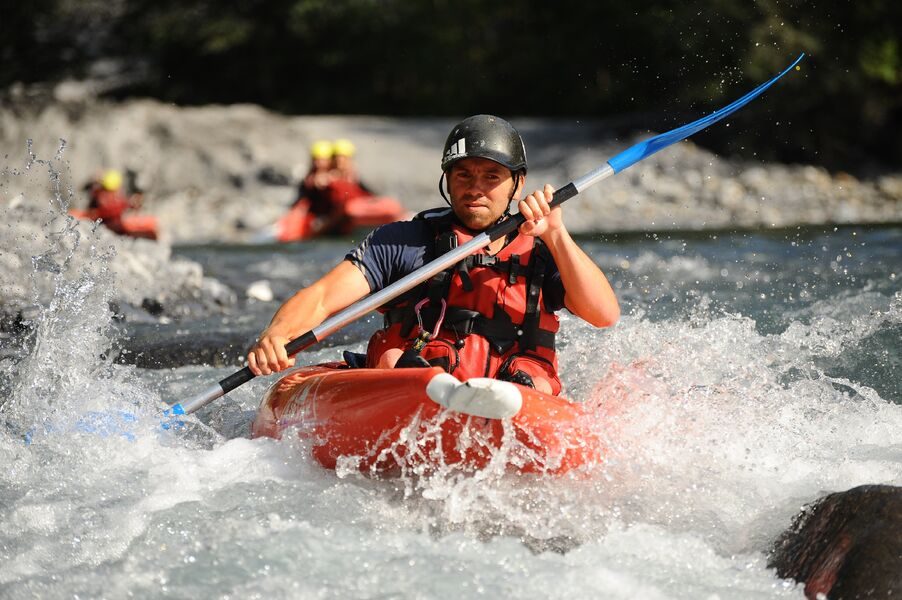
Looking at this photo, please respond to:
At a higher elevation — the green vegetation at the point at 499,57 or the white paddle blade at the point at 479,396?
the green vegetation at the point at 499,57

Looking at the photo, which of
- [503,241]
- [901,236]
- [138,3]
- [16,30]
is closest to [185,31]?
[138,3]

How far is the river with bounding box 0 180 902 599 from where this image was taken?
119 inches

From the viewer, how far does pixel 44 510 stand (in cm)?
342

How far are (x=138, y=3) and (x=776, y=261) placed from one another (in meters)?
16.1

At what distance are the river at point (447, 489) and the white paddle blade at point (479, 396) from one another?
370mm

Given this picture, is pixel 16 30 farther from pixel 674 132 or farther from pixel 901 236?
pixel 674 132

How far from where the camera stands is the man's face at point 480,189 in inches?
154

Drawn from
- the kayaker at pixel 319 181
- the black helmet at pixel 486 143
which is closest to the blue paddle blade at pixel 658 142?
the black helmet at pixel 486 143

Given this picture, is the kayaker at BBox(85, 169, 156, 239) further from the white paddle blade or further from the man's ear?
the white paddle blade

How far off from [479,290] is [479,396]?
100 centimetres

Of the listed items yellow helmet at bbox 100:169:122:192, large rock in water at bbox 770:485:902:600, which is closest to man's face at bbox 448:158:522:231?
large rock in water at bbox 770:485:902:600

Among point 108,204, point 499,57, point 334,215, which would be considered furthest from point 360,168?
point 499,57

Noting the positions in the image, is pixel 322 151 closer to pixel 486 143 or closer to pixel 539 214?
pixel 486 143

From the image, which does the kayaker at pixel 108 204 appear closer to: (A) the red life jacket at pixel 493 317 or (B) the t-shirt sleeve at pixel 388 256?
(B) the t-shirt sleeve at pixel 388 256
